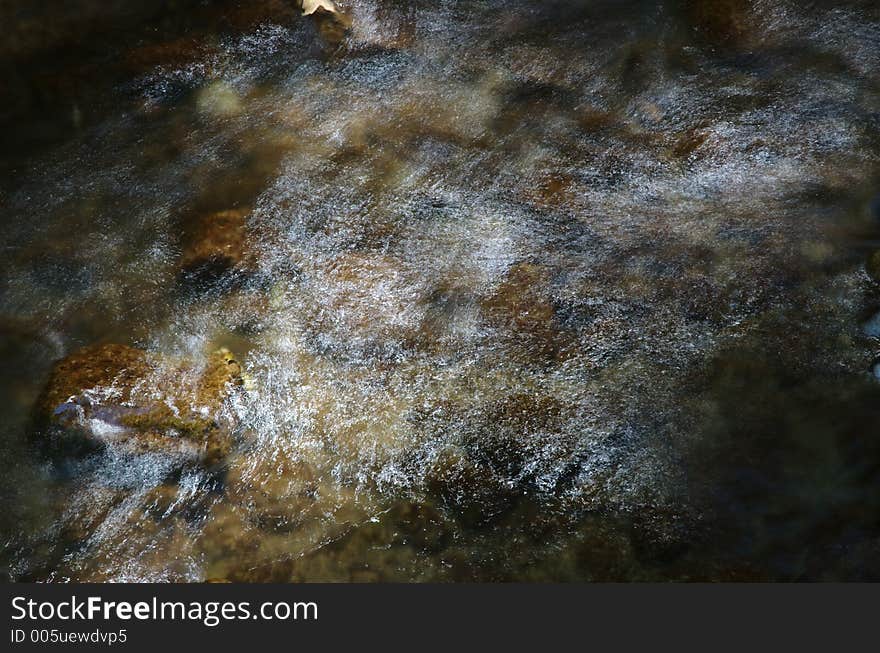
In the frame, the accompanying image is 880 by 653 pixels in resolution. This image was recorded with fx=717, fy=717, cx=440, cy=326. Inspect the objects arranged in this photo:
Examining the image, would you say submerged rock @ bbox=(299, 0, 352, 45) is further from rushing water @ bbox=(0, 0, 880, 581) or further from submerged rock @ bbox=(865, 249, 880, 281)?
submerged rock @ bbox=(865, 249, 880, 281)

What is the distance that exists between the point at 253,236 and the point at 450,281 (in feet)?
5.02

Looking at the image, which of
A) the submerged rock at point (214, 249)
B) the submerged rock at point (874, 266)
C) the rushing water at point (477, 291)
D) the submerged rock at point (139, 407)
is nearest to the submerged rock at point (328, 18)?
the rushing water at point (477, 291)

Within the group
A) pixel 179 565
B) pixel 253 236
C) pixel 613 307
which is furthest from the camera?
pixel 253 236

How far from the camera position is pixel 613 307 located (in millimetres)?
4824

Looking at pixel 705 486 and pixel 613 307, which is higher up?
pixel 613 307

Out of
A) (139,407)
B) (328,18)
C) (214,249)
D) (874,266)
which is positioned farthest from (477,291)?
(328,18)

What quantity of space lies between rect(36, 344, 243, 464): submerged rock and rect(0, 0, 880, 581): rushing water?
0.33ft

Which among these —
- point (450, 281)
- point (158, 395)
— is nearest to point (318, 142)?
point (450, 281)

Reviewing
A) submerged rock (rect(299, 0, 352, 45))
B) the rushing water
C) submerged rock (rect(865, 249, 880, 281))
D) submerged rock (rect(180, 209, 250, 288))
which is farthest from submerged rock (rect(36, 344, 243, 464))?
submerged rock (rect(865, 249, 880, 281))

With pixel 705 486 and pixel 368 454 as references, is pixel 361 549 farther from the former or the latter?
pixel 705 486

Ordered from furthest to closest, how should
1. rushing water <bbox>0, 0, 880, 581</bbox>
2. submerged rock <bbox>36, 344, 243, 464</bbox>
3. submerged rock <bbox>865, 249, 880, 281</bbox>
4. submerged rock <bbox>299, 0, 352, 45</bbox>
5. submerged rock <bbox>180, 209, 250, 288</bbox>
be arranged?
submerged rock <bbox>299, 0, 352, 45</bbox> < submerged rock <bbox>180, 209, 250, 288</bbox> < submerged rock <bbox>865, 249, 880, 281</bbox> < submerged rock <bbox>36, 344, 243, 464</bbox> < rushing water <bbox>0, 0, 880, 581</bbox>

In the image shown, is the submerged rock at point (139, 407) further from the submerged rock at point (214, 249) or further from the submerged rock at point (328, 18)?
the submerged rock at point (328, 18)

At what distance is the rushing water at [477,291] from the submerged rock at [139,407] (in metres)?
0.10

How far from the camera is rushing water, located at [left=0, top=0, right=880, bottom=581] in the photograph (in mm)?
4031
